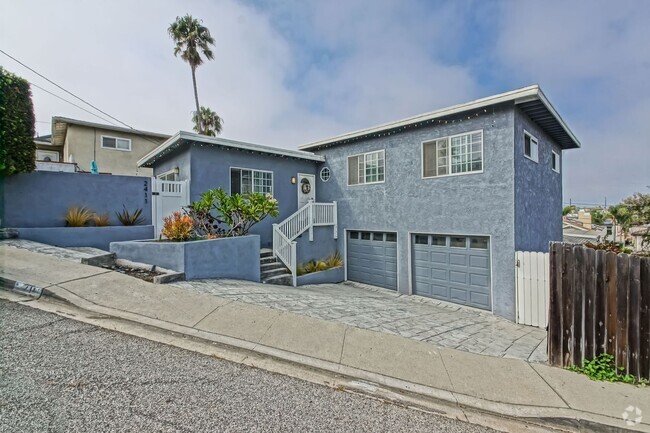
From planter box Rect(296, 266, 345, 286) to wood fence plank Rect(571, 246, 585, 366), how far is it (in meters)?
7.77

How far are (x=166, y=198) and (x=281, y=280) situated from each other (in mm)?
4969

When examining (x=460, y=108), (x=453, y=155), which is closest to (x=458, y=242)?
(x=453, y=155)

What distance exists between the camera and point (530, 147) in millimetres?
9484

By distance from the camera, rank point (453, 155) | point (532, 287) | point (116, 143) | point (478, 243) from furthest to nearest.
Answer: point (116, 143) → point (453, 155) → point (478, 243) → point (532, 287)

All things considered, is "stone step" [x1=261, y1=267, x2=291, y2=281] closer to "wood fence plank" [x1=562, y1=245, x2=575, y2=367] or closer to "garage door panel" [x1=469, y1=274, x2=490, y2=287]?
"garage door panel" [x1=469, y1=274, x2=490, y2=287]

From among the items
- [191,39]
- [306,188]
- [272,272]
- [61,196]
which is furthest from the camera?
[191,39]

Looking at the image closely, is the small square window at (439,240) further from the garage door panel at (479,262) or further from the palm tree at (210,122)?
the palm tree at (210,122)

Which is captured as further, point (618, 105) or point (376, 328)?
point (618, 105)

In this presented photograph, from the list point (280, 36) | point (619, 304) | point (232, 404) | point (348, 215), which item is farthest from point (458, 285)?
point (280, 36)

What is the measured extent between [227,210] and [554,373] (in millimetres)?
7836

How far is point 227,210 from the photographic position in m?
8.52

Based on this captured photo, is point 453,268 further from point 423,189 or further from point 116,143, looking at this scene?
point 116,143

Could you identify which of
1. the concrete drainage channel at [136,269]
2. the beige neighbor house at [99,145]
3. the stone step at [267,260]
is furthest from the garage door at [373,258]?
the beige neighbor house at [99,145]

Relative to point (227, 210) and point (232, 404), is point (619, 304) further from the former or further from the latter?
point (227, 210)
